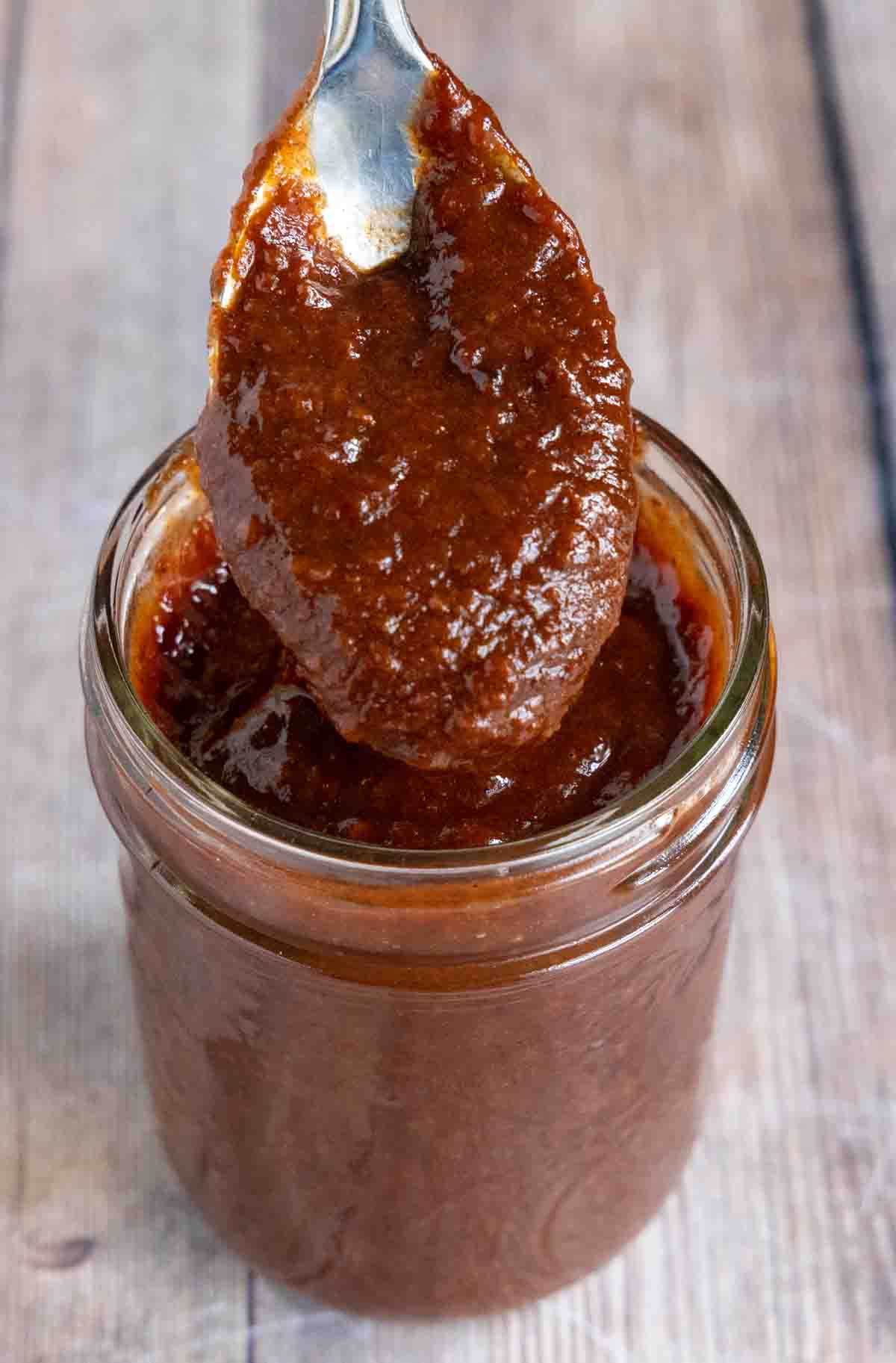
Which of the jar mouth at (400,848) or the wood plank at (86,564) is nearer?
the jar mouth at (400,848)

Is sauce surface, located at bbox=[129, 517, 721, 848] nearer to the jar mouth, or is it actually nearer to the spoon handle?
the jar mouth

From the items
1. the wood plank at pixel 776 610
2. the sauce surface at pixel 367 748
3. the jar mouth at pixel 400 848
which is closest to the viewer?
the jar mouth at pixel 400 848

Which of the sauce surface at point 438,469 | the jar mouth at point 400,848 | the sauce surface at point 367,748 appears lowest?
the sauce surface at point 367,748

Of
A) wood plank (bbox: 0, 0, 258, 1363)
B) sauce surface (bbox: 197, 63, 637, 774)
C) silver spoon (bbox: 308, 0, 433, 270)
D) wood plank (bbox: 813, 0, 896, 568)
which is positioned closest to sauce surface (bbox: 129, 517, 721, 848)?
sauce surface (bbox: 197, 63, 637, 774)

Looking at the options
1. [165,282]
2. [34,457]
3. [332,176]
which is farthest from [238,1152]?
[165,282]

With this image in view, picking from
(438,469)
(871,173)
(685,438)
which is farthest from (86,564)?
(871,173)

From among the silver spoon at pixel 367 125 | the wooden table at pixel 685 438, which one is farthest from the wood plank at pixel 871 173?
the silver spoon at pixel 367 125

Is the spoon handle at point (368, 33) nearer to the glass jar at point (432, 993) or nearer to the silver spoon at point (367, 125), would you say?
the silver spoon at point (367, 125)
